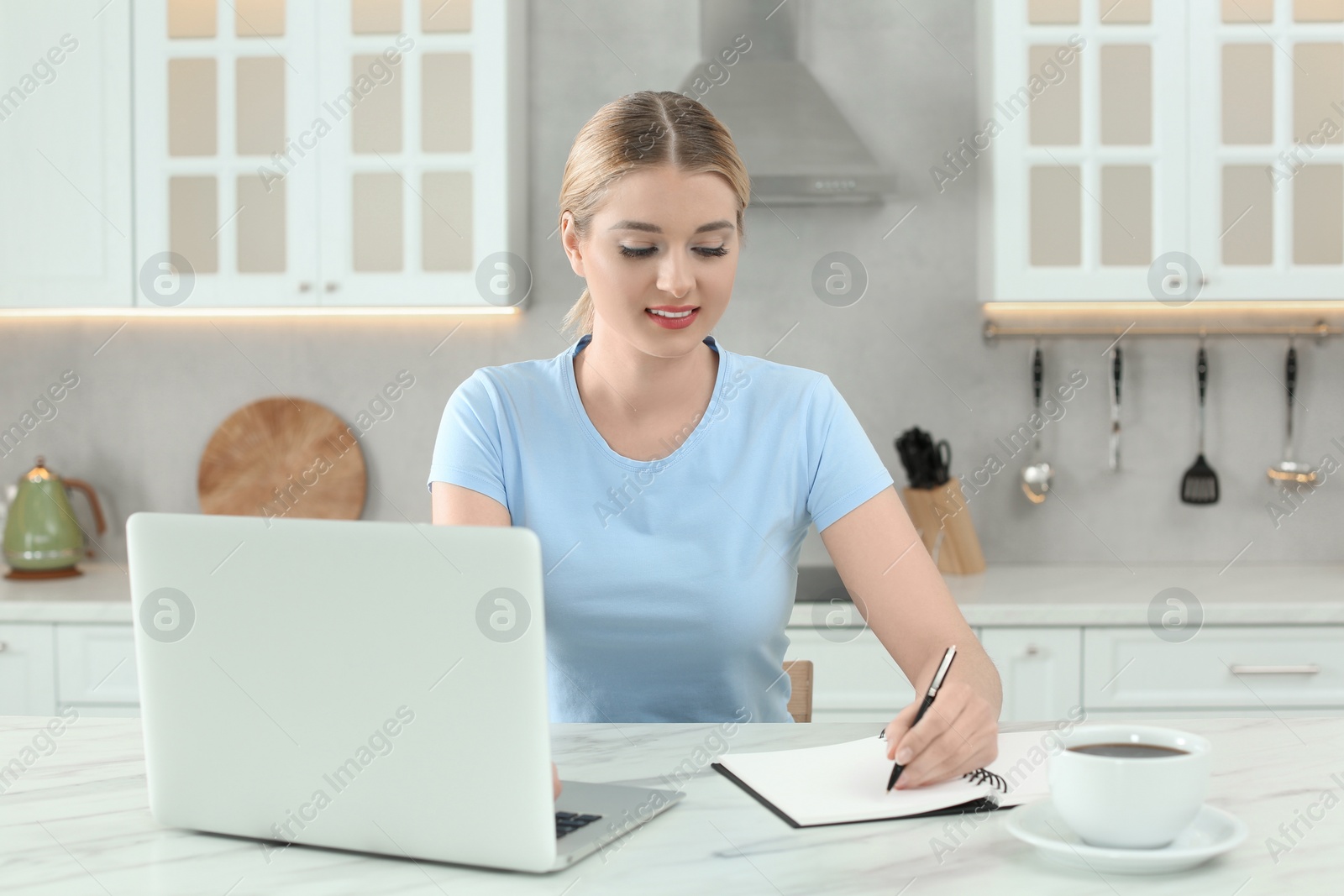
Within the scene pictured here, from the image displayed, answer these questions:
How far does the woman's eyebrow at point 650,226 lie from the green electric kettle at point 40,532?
1960 millimetres

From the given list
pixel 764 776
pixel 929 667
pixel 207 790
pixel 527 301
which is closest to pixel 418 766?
pixel 207 790

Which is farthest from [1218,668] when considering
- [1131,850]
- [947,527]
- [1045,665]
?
[1131,850]

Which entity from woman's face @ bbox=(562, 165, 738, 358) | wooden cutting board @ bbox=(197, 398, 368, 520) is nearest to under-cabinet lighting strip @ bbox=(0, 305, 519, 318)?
wooden cutting board @ bbox=(197, 398, 368, 520)

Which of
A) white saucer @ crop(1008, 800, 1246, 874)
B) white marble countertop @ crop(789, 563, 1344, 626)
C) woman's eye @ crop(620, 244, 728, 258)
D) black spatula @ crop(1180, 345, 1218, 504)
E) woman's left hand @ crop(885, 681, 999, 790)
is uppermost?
woman's eye @ crop(620, 244, 728, 258)

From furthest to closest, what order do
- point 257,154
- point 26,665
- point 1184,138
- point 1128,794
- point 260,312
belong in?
point 260,312 < point 257,154 < point 1184,138 < point 26,665 < point 1128,794

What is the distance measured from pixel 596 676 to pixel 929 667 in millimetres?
396

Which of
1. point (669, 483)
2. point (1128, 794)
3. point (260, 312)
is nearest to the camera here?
point (1128, 794)

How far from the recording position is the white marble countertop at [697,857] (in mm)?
723

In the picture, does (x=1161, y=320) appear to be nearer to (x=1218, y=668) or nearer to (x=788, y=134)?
(x=1218, y=668)

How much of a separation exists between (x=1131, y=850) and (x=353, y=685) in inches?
20.2

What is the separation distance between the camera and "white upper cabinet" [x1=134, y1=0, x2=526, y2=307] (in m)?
2.53

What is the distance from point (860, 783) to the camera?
91 cm

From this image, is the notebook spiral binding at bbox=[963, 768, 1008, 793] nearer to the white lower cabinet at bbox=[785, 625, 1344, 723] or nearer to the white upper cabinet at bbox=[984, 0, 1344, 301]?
the white lower cabinet at bbox=[785, 625, 1344, 723]

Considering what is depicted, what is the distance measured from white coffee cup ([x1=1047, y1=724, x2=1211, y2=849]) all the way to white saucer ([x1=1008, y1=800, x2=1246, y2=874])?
0.03 ft
